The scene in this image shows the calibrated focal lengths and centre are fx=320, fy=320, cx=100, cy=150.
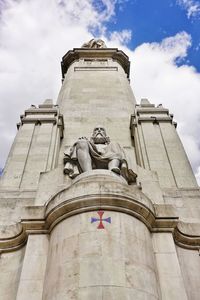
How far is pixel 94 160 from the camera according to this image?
A: 985 cm

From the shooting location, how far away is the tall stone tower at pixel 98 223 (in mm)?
6105

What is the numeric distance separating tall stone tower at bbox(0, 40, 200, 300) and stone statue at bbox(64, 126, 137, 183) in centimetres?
3

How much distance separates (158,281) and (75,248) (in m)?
1.85

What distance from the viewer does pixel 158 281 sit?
21.7 feet

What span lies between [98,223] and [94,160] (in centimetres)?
330

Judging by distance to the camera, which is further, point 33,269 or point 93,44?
point 93,44

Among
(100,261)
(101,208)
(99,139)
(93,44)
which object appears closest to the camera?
(100,261)

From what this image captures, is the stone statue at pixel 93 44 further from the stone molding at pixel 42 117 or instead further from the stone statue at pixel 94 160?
the stone statue at pixel 94 160

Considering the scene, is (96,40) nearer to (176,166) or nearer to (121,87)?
(121,87)

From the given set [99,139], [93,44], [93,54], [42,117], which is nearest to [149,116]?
[99,139]

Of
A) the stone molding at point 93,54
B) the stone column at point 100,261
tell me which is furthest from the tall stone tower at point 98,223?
the stone molding at point 93,54

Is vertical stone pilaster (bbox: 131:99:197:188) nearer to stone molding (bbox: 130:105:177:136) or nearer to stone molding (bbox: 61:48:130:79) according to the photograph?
stone molding (bbox: 130:105:177:136)

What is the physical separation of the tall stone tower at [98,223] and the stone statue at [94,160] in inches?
1.3

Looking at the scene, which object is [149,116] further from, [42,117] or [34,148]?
[34,148]
